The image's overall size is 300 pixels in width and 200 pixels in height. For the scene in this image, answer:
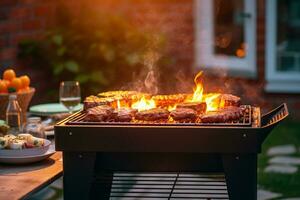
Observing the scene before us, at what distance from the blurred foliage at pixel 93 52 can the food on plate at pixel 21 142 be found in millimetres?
3608

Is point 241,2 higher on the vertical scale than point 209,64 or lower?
higher

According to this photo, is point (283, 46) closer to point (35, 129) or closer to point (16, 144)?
point (35, 129)

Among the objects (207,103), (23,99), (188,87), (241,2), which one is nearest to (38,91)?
(188,87)

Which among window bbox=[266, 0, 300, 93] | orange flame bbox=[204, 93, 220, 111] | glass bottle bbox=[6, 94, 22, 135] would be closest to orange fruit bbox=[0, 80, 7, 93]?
glass bottle bbox=[6, 94, 22, 135]

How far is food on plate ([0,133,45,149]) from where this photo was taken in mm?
3102

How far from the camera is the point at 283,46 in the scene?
789cm

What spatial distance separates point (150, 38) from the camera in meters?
7.19

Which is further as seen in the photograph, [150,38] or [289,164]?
[150,38]

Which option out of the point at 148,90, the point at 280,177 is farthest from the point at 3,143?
the point at 280,177

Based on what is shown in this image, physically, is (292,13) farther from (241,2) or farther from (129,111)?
(129,111)

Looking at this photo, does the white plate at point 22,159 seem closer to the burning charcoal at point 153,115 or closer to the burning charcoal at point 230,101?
the burning charcoal at point 153,115

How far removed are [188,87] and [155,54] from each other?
2.44 ft

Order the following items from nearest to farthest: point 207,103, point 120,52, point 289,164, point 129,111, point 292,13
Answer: point 129,111 < point 207,103 < point 289,164 < point 120,52 < point 292,13

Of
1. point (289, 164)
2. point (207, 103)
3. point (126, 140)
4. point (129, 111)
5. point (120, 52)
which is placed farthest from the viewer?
point (120, 52)
